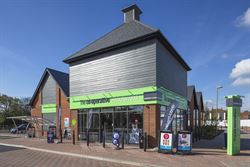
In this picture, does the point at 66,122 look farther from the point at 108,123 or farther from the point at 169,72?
the point at 169,72

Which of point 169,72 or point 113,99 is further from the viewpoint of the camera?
point 169,72

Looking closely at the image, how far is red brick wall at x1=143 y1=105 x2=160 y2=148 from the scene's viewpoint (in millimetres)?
14914

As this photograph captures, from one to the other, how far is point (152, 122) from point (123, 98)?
297 cm

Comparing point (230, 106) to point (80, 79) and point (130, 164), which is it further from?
point (80, 79)

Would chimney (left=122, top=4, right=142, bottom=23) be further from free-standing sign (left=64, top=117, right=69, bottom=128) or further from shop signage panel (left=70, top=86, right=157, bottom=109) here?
free-standing sign (left=64, top=117, right=69, bottom=128)

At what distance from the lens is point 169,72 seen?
720 inches

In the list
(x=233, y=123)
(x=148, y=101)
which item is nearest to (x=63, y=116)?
(x=148, y=101)

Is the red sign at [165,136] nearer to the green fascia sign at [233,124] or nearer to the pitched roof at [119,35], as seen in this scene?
the green fascia sign at [233,124]

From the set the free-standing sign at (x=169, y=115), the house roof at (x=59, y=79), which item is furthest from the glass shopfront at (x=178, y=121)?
the house roof at (x=59, y=79)

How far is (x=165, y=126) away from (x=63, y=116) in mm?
14163

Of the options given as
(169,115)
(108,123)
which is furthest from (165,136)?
(108,123)

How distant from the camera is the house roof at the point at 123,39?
1605 cm

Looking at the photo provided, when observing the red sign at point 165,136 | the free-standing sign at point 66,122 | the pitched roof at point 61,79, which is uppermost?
the pitched roof at point 61,79

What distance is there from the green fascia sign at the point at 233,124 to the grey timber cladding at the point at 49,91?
63.1 ft
